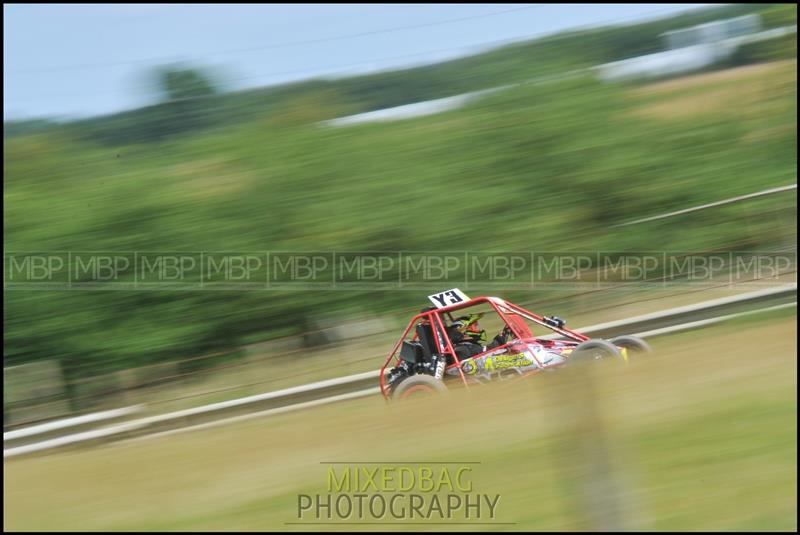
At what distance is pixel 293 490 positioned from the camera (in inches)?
163

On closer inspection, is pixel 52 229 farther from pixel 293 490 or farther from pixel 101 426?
pixel 293 490

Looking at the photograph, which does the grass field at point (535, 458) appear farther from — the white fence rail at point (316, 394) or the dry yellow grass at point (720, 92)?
the dry yellow grass at point (720, 92)

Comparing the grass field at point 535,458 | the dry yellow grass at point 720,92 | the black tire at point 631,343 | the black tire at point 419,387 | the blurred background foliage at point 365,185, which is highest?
the dry yellow grass at point 720,92

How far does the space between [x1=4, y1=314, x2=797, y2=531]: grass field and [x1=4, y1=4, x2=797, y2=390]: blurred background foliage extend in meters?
7.43

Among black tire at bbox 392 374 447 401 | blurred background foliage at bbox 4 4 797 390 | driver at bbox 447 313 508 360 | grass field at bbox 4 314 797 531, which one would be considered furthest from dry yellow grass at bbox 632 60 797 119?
grass field at bbox 4 314 797 531

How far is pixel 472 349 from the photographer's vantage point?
8.52 meters

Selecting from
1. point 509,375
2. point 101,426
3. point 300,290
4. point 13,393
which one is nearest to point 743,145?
point 300,290

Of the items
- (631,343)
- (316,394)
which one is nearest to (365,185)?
(316,394)

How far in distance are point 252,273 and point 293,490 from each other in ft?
31.7

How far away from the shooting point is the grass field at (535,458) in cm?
324

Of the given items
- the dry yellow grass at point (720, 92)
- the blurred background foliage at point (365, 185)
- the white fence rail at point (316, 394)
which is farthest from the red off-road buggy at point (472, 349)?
the dry yellow grass at point (720, 92)

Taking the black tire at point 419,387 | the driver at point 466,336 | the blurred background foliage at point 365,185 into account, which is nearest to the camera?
the black tire at point 419,387

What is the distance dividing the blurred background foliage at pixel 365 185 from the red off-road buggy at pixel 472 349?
3.92 meters

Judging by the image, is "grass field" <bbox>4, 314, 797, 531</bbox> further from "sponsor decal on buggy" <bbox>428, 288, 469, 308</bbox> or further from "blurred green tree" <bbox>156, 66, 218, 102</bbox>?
"blurred green tree" <bbox>156, 66, 218, 102</bbox>
